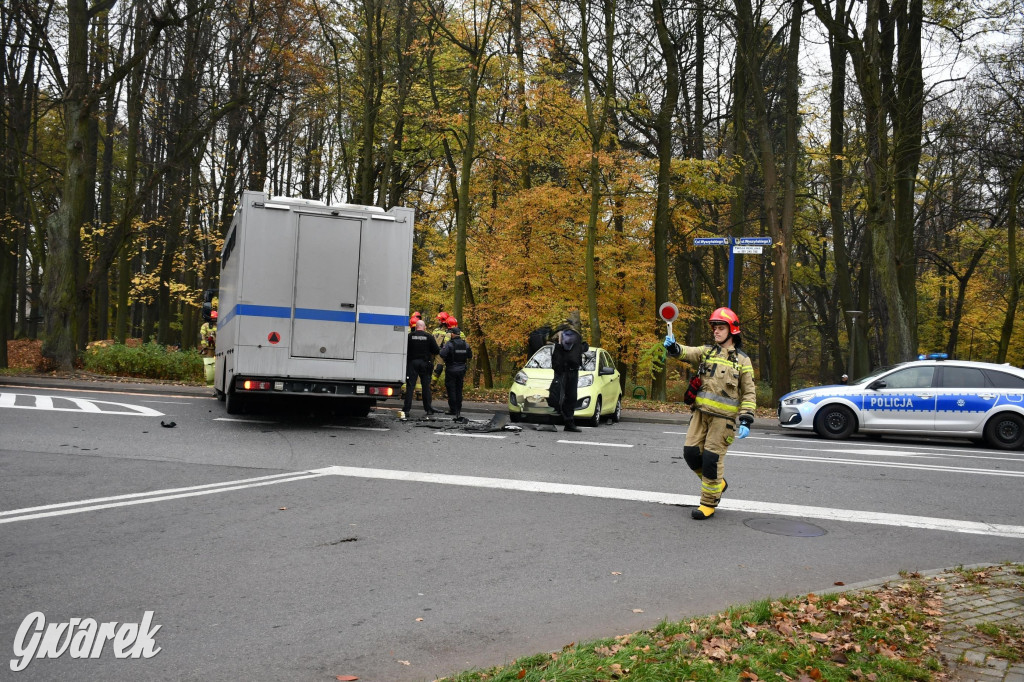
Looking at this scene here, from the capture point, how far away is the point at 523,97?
24.6 metres

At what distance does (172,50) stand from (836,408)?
24681mm

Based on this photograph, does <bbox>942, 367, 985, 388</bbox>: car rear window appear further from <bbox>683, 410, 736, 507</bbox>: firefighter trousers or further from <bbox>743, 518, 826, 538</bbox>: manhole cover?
<bbox>683, 410, 736, 507</bbox>: firefighter trousers

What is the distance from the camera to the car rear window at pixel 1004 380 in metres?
15.1

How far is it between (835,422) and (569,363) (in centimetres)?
537

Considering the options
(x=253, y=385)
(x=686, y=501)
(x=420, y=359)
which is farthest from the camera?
(x=420, y=359)

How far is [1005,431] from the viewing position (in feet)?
49.4

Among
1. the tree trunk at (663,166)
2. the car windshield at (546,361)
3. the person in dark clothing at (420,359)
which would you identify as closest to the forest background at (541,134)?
the tree trunk at (663,166)

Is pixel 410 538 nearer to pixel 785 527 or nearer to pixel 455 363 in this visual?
pixel 785 527

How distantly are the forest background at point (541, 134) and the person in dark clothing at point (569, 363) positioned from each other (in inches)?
281

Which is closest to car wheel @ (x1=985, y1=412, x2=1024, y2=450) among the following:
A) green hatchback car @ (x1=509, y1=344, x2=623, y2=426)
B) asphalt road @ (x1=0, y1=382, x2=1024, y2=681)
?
asphalt road @ (x1=0, y1=382, x2=1024, y2=681)

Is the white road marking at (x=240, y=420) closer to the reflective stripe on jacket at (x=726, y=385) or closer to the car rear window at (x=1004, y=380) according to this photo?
the reflective stripe on jacket at (x=726, y=385)

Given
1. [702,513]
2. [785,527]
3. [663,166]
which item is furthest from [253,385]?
[663,166]

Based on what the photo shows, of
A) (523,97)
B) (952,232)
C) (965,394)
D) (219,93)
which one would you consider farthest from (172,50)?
(952,232)

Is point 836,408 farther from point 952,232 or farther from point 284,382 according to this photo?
point 952,232
